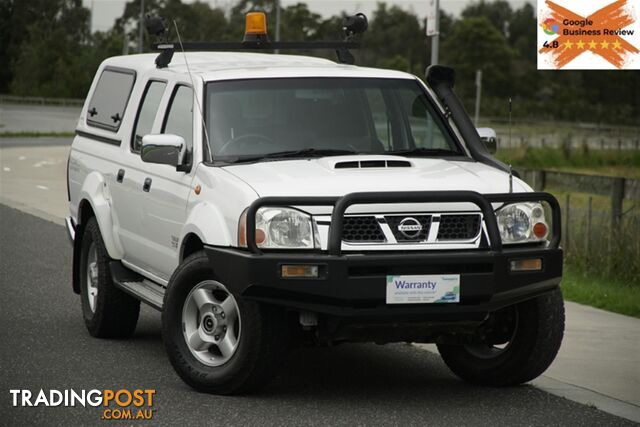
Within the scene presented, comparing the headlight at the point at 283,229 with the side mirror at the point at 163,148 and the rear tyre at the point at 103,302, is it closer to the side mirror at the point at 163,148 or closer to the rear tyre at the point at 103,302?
the side mirror at the point at 163,148

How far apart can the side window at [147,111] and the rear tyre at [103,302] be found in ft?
2.33

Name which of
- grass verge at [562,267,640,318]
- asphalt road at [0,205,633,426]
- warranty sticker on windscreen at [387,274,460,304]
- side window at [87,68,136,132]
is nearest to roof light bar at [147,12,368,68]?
side window at [87,68,136,132]

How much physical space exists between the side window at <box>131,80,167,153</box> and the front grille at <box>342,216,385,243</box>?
2.39 m

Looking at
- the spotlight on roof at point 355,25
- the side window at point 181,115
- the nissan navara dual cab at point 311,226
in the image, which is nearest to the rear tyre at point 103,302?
the nissan navara dual cab at point 311,226

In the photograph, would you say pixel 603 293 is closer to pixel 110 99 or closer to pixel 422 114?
pixel 422 114

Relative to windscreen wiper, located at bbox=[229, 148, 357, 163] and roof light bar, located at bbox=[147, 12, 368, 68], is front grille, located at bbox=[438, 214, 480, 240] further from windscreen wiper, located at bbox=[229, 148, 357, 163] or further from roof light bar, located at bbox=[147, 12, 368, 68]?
roof light bar, located at bbox=[147, 12, 368, 68]

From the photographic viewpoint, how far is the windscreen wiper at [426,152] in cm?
841

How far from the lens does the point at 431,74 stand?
8.96 m

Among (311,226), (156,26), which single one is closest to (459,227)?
(311,226)

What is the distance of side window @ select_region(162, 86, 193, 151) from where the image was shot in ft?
27.8

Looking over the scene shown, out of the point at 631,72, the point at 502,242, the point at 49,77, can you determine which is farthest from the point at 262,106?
the point at 631,72

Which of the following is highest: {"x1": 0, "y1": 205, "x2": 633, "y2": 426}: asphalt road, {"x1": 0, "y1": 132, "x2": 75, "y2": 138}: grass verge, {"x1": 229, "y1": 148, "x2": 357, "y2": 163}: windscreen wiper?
{"x1": 229, "y1": 148, "x2": 357, "y2": 163}: windscreen wiper

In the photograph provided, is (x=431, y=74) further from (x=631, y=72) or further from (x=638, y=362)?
(x=631, y=72)

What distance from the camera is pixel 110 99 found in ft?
33.0
